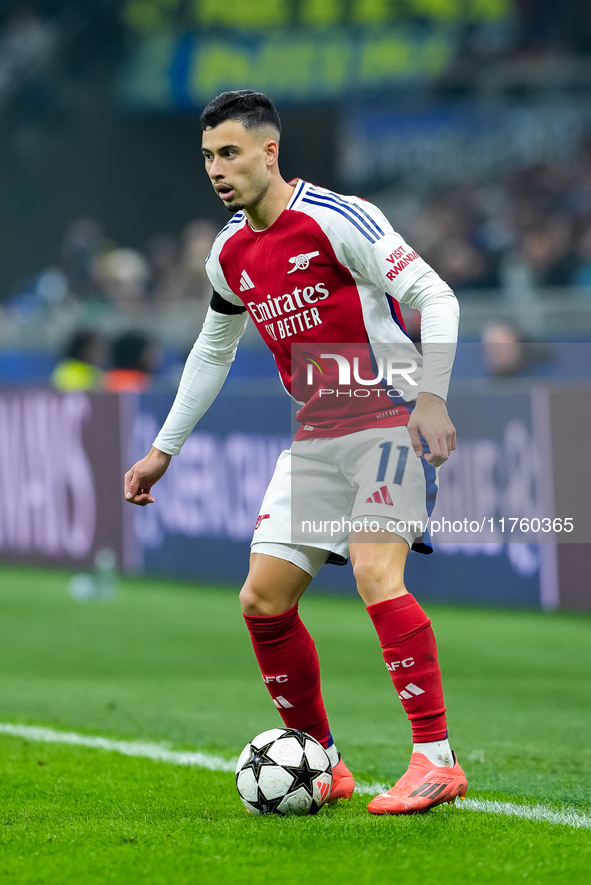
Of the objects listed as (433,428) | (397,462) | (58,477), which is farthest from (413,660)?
(58,477)

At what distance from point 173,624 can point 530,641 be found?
92.7 inches

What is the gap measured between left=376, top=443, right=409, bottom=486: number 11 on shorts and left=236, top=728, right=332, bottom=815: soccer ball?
828mm

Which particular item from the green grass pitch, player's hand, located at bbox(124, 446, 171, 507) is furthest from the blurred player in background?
player's hand, located at bbox(124, 446, 171, 507)

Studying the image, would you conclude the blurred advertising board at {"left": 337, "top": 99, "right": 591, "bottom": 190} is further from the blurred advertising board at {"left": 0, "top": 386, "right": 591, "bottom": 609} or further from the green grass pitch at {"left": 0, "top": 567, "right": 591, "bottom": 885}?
the green grass pitch at {"left": 0, "top": 567, "right": 591, "bottom": 885}

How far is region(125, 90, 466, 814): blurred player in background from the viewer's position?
149 inches

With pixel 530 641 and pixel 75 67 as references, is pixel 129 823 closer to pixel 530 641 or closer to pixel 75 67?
pixel 530 641

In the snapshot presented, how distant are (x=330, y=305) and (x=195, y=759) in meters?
1.91

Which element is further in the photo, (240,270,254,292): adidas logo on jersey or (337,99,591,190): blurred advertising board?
(337,99,591,190): blurred advertising board

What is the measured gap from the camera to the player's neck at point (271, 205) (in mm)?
4016

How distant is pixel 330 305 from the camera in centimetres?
398

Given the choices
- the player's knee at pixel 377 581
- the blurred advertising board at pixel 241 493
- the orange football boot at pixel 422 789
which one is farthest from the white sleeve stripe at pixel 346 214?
the blurred advertising board at pixel 241 493

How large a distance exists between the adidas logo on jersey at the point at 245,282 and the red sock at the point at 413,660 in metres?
1.04

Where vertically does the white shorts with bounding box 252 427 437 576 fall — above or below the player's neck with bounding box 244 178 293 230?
below

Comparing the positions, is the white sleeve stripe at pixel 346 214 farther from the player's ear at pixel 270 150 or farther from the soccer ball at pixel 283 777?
the soccer ball at pixel 283 777
